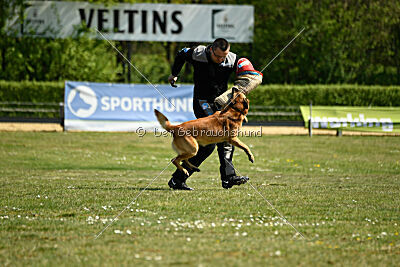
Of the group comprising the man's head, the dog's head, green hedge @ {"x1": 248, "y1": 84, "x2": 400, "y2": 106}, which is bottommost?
green hedge @ {"x1": 248, "y1": 84, "x2": 400, "y2": 106}

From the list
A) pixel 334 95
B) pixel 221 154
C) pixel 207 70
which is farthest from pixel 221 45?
pixel 334 95

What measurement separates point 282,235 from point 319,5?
3256cm

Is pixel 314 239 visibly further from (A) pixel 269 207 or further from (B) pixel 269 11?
(B) pixel 269 11

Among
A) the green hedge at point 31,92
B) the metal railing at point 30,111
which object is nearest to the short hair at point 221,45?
the metal railing at point 30,111

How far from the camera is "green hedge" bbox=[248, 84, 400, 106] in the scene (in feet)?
101

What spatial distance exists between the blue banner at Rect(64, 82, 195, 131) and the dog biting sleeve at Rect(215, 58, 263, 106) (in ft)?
51.8

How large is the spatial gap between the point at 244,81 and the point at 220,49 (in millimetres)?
581

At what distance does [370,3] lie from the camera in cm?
3606

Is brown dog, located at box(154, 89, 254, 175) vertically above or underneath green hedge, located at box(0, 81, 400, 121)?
above

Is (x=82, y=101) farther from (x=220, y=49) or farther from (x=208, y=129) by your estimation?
(x=208, y=129)

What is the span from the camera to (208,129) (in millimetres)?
7746

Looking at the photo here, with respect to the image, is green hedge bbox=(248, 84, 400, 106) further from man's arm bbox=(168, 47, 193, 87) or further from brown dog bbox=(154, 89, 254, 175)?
brown dog bbox=(154, 89, 254, 175)

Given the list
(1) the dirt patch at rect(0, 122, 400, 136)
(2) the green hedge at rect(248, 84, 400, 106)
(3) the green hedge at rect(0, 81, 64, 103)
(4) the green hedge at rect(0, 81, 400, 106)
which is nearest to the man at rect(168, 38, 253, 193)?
(1) the dirt patch at rect(0, 122, 400, 136)

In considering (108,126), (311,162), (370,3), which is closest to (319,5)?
(370,3)
